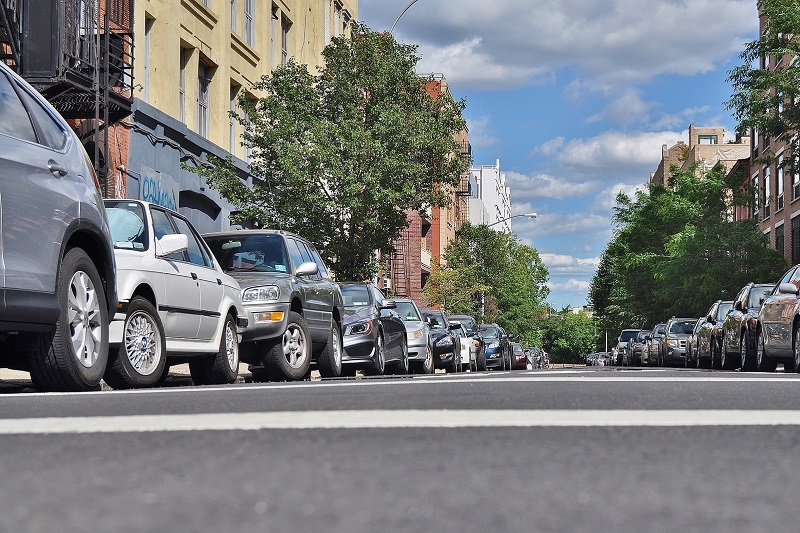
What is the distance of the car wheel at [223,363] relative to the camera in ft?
39.6

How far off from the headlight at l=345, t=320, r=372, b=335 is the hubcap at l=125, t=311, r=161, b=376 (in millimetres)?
7373

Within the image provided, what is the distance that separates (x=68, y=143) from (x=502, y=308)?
95377 millimetres

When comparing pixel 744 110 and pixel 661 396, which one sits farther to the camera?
pixel 744 110

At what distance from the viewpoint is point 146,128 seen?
24.6 m

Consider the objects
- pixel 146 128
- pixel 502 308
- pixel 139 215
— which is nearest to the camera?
pixel 139 215

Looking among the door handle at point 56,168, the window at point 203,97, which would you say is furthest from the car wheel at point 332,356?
the window at point 203,97

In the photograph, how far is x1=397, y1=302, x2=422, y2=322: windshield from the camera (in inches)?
934

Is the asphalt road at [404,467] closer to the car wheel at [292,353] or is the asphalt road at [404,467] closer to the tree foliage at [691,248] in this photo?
the car wheel at [292,353]

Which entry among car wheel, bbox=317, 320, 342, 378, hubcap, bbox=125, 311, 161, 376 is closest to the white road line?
hubcap, bbox=125, 311, 161, 376

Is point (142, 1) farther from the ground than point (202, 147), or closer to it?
farther from the ground

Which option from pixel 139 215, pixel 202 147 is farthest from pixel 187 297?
pixel 202 147

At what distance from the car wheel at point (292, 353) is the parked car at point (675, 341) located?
75.2 feet

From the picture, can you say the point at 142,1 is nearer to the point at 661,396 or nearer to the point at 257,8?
the point at 257,8

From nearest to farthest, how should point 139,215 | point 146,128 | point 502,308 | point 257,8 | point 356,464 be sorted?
point 356,464 < point 139,215 < point 146,128 < point 257,8 < point 502,308
